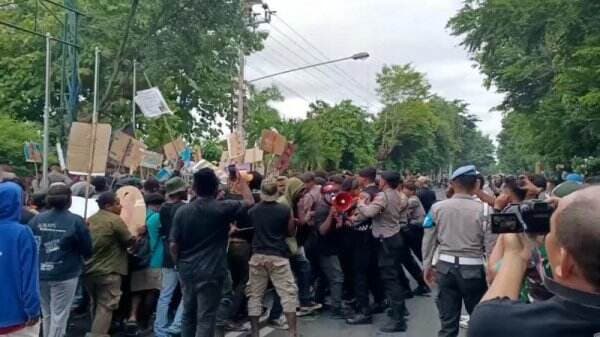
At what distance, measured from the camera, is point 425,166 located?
75.4 m

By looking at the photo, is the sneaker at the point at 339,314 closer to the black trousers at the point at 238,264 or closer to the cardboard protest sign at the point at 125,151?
the black trousers at the point at 238,264

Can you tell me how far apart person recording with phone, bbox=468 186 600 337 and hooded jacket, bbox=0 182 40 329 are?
3.69 m

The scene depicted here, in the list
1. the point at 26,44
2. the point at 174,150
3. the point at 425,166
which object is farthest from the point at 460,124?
the point at 174,150

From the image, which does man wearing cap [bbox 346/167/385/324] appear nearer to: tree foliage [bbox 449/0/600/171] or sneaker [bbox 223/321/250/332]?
sneaker [bbox 223/321/250/332]

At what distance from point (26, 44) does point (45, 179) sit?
19105mm

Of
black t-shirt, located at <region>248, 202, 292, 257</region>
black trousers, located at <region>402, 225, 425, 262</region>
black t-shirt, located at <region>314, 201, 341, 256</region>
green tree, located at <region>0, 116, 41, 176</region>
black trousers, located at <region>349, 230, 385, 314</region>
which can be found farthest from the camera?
green tree, located at <region>0, 116, 41, 176</region>

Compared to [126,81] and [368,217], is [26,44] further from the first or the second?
[368,217]

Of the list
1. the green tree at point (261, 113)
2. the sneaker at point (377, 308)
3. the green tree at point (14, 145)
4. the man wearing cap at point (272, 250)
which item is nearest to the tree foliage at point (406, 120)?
the green tree at point (261, 113)

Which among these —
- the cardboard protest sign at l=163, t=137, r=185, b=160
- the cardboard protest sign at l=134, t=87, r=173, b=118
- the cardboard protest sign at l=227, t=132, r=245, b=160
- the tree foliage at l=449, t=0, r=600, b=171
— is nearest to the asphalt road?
the cardboard protest sign at l=227, t=132, r=245, b=160

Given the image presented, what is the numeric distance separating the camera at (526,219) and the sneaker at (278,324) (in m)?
6.45

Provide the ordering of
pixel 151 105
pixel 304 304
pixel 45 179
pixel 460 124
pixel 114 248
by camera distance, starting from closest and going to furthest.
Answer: pixel 114 248 → pixel 304 304 → pixel 45 179 → pixel 151 105 → pixel 460 124

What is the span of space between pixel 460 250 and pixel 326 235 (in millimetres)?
3172

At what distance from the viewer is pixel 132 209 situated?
7.96 m

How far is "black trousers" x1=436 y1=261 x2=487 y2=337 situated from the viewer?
6.12 meters
